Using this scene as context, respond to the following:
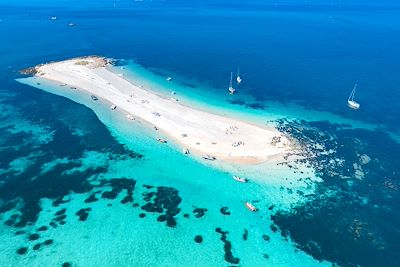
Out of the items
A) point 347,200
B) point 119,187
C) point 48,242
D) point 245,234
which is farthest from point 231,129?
point 48,242

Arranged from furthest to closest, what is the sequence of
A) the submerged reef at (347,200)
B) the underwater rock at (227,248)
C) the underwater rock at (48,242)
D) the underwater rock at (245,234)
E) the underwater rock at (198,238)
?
the underwater rock at (245,234) → the underwater rock at (198,238) → the submerged reef at (347,200) → the underwater rock at (48,242) → the underwater rock at (227,248)

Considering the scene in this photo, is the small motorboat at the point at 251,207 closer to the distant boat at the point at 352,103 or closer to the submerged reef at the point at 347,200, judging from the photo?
the submerged reef at the point at 347,200

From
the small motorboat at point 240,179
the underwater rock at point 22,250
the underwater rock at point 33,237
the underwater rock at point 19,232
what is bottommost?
the underwater rock at point 22,250

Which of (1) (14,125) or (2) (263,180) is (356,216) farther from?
(1) (14,125)

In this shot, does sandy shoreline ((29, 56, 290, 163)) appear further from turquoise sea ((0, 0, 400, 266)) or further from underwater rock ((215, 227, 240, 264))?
underwater rock ((215, 227, 240, 264))

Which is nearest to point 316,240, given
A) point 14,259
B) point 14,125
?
point 14,259

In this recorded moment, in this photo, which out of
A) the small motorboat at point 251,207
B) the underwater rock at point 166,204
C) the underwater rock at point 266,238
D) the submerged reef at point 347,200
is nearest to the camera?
the submerged reef at point 347,200

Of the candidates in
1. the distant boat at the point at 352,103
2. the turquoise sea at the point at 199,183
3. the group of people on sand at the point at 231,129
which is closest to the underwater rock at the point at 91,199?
the turquoise sea at the point at 199,183

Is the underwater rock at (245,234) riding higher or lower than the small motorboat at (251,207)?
lower

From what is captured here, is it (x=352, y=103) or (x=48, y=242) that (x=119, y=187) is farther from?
(x=352, y=103)
